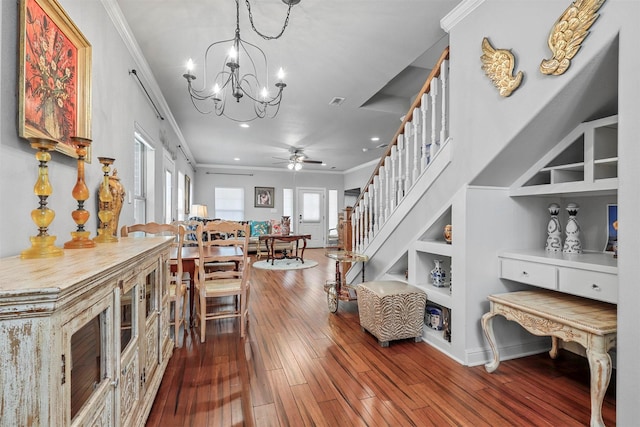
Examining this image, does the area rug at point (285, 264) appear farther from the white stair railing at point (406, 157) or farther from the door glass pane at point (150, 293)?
→ the door glass pane at point (150, 293)

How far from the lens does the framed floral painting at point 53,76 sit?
1.38 metres

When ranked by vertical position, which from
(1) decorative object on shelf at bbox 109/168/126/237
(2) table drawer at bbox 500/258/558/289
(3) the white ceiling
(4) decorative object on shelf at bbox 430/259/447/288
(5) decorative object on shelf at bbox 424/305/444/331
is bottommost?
(5) decorative object on shelf at bbox 424/305/444/331

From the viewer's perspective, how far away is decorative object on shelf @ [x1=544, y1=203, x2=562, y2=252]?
231 centimetres

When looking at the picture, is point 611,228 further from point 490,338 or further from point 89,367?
point 89,367

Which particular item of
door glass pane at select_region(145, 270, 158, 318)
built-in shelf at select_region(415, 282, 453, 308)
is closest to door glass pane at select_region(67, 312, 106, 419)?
door glass pane at select_region(145, 270, 158, 318)

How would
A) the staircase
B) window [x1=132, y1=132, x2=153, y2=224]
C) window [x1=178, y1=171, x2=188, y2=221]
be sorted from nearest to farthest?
1. the staircase
2. window [x1=132, y1=132, x2=153, y2=224]
3. window [x1=178, y1=171, x2=188, y2=221]

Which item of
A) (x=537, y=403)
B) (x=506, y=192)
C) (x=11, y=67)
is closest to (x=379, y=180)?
(x=506, y=192)

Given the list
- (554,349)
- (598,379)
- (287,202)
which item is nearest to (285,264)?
(287,202)

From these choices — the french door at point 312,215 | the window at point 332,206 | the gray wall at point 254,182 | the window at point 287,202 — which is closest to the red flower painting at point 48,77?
the gray wall at point 254,182

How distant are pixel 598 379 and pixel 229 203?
30.6 ft

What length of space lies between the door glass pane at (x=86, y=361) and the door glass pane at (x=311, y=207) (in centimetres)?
931

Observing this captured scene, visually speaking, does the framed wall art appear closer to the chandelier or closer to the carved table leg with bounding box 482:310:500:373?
the chandelier

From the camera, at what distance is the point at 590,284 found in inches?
69.8

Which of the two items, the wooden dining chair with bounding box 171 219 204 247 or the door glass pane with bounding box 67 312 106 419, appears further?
the wooden dining chair with bounding box 171 219 204 247
